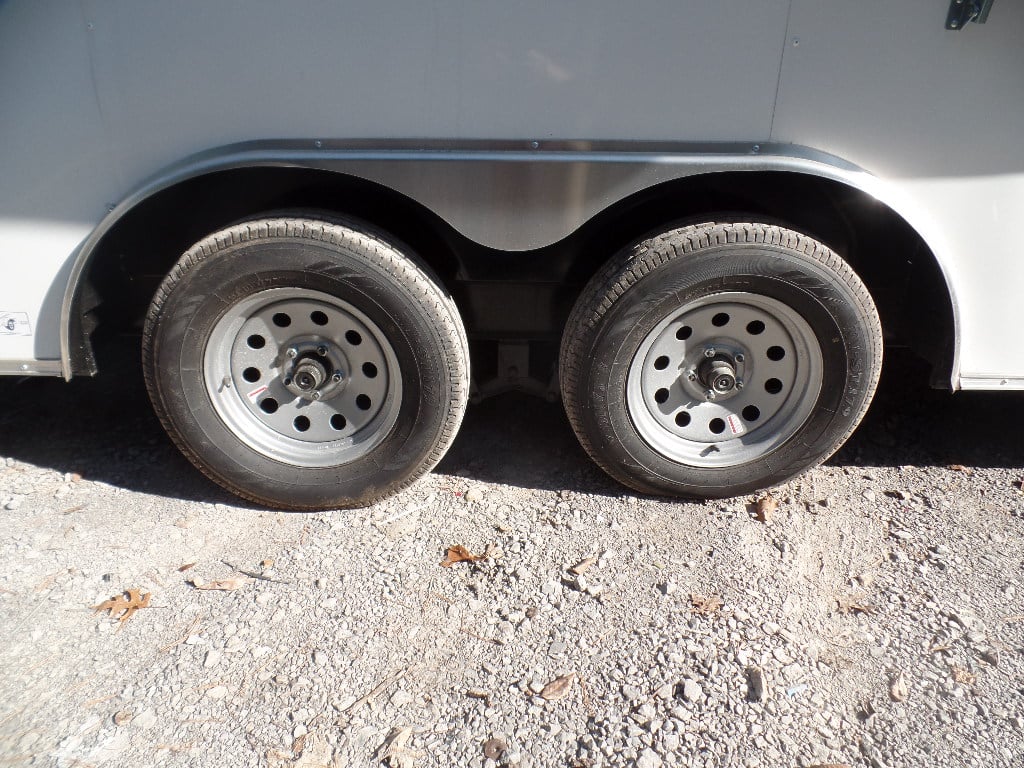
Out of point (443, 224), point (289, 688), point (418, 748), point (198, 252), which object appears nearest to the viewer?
point (418, 748)

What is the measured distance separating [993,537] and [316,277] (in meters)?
2.62

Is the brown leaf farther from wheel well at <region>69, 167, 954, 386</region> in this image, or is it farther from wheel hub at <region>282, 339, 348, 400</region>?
wheel well at <region>69, 167, 954, 386</region>

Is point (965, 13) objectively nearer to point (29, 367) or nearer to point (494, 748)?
point (494, 748)

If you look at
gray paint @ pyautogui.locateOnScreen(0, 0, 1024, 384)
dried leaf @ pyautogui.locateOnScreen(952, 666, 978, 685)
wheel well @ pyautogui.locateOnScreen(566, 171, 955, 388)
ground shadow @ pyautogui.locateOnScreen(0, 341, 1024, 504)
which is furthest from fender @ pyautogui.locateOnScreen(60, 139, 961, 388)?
dried leaf @ pyautogui.locateOnScreen(952, 666, 978, 685)

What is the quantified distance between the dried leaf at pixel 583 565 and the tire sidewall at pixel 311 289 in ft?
2.23

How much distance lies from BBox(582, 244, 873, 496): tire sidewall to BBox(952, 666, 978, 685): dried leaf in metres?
0.87

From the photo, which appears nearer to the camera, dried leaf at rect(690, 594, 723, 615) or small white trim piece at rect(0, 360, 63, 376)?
dried leaf at rect(690, 594, 723, 615)

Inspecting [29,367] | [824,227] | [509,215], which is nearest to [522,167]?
[509,215]

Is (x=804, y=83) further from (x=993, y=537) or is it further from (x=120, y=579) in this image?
(x=120, y=579)

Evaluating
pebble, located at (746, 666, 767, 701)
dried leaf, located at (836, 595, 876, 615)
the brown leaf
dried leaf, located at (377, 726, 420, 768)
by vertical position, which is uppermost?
dried leaf, located at (836, 595, 876, 615)

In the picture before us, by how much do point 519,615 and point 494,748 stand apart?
50 centimetres

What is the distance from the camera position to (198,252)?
2602 millimetres

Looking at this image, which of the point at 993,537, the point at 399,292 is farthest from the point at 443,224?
the point at 993,537

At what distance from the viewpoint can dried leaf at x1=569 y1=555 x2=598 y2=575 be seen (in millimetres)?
2635
